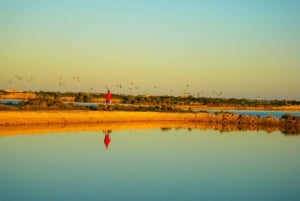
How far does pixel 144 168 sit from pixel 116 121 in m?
21.9

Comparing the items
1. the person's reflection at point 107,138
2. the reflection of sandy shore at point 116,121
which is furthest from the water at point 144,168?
the reflection of sandy shore at point 116,121

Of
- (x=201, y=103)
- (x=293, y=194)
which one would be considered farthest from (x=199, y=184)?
(x=201, y=103)

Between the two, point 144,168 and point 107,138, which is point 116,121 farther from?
point 144,168

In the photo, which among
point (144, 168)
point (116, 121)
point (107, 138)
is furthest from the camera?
point (116, 121)

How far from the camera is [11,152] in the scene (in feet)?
65.5

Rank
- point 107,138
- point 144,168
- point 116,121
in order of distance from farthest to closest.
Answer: point 116,121
point 107,138
point 144,168

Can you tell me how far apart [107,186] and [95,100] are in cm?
6427

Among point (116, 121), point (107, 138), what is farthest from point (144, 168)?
point (116, 121)

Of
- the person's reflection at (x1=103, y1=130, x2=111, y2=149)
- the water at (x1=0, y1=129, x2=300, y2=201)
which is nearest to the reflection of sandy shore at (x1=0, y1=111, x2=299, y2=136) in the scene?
the person's reflection at (x1=103, y1=130, x2=111, y2=149)

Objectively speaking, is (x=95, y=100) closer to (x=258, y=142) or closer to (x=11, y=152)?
(x=258, y=142)

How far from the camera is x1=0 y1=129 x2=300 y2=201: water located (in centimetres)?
1370

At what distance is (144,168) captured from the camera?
58.9 ft

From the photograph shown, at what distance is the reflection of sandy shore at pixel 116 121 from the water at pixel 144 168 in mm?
3602

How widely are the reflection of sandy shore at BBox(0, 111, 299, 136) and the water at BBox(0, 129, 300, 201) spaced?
3.60 meters
